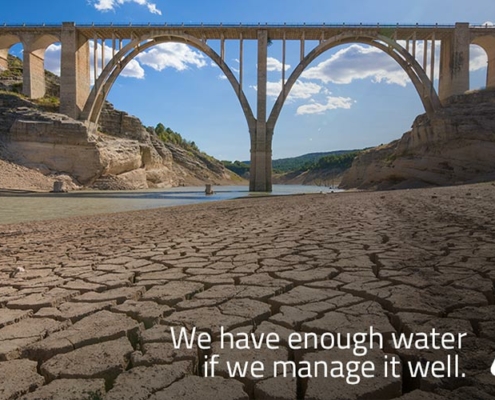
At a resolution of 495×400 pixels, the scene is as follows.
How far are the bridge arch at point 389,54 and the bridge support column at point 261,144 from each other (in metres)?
0.74

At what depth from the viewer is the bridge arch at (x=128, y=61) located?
1133 inches

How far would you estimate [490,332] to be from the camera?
167 centimetres

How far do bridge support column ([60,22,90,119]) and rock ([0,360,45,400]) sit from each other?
30.6 meters

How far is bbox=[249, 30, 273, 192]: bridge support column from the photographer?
28327 millimetres

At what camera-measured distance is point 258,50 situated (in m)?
28.2

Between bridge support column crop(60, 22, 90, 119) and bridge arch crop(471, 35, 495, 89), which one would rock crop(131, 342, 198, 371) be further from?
bridge arch crop(471, 35, 495, 89)

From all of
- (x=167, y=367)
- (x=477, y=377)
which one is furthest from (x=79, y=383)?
(x=477, y=377)

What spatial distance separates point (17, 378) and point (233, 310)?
1033 millimetres

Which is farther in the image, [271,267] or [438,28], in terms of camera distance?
[438,28]

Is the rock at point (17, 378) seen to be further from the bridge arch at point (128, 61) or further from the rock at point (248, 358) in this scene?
the bridge arch at point (128, 61)

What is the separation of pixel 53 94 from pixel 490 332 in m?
39.4

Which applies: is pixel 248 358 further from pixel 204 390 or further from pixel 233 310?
pixel 233 310

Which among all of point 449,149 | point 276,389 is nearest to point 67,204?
point 276,389

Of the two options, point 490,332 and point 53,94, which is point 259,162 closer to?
point 53,94
